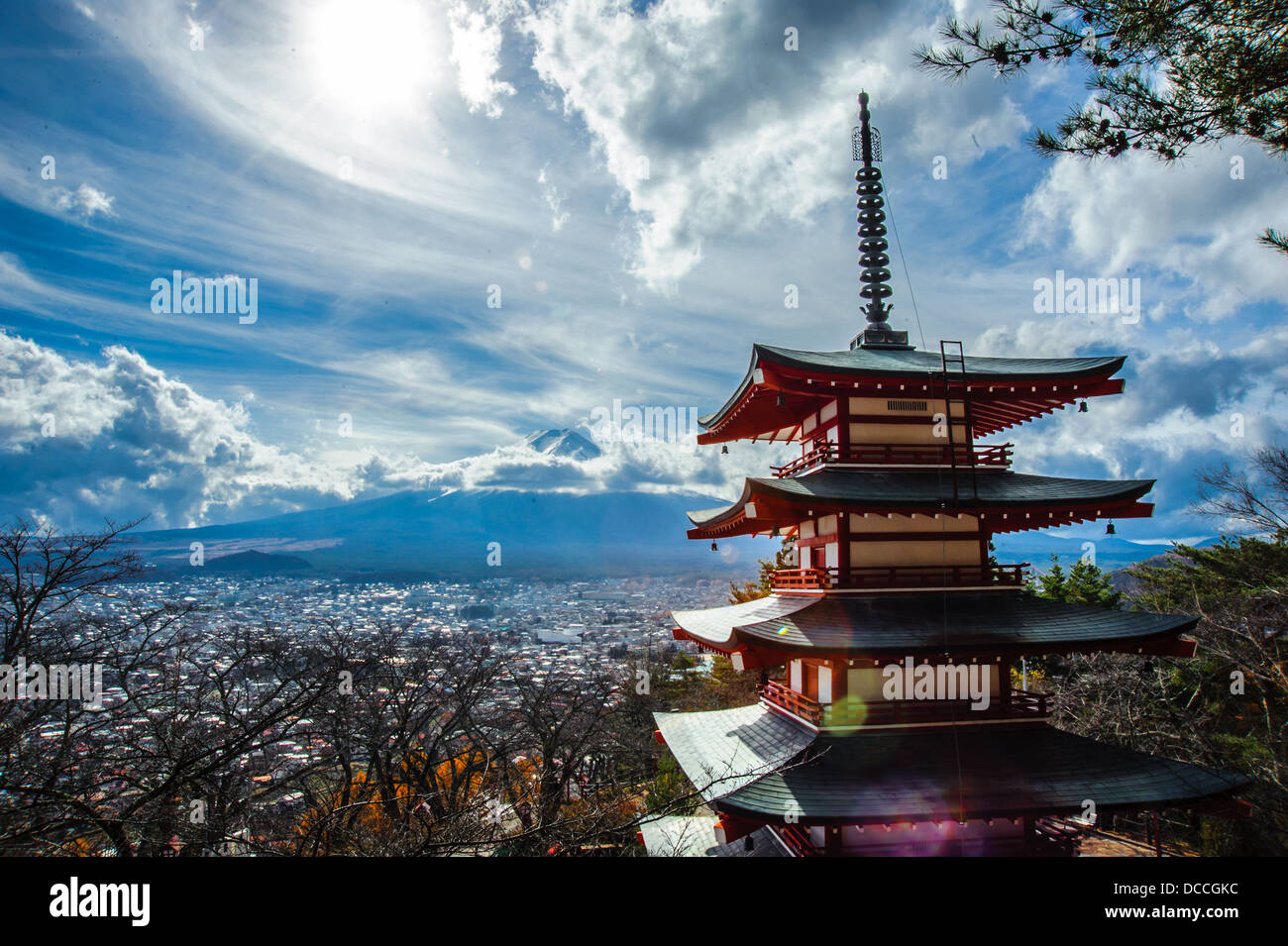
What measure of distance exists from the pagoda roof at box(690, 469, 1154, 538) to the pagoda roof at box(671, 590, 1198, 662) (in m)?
1.52

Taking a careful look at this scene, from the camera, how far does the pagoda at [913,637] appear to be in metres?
8.36

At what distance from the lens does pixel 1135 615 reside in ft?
31.6

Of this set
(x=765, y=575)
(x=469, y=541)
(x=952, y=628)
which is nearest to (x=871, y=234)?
(x=952, y=628)

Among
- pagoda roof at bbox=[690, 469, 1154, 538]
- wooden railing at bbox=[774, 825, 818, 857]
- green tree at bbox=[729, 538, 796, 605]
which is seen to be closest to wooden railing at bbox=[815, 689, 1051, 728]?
wooden railing at bbox=[774, 825, 818, 857]

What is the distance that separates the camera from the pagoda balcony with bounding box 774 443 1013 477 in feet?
34.6

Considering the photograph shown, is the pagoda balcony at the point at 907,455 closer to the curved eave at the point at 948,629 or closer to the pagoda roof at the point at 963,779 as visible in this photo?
the curved eave at the point at 948,629

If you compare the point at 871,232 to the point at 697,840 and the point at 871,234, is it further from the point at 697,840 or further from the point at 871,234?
the point at 697,840

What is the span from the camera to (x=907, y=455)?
34.9 ft
